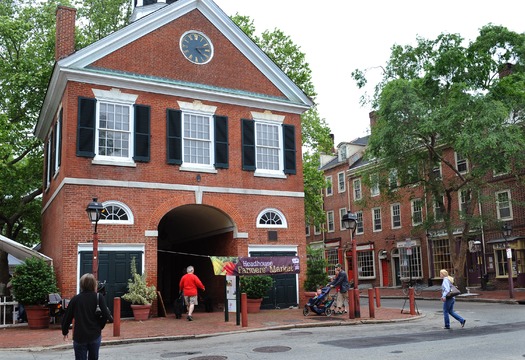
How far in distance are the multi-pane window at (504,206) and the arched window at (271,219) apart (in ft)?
53.1

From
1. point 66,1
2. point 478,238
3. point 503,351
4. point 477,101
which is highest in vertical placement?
point 66,1

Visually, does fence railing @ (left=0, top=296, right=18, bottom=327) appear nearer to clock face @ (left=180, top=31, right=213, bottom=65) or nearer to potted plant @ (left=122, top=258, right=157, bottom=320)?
potted plant @ (left=122, top=258, right=157, bottom=320)

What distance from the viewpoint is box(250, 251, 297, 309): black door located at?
2069 cm

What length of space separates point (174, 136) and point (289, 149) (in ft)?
16.1

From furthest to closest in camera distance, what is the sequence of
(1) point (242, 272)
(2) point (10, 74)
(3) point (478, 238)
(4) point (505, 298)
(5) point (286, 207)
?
(3) point (478, 238) < (2) point (10, 74) < (4) point (505, 298) < (5) point (286, 207) < (1) point (242, 272)

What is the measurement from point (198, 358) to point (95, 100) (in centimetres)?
1128

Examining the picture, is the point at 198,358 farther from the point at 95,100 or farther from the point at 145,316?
the point at 95,100

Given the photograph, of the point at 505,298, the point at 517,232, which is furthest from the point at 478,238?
the point at 505,298

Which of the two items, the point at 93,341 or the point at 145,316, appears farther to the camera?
the point at 145,316

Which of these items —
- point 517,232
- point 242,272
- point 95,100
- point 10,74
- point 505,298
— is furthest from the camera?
point 517,232

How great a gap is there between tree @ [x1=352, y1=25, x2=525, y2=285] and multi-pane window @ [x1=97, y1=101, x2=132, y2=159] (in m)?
13.3

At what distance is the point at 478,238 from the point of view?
33.3m

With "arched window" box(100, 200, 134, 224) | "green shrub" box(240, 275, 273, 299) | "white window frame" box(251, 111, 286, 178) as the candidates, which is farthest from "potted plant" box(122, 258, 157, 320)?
"white window frame" box(251, 111, 286, 178)

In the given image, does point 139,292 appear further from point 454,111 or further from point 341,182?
point 341,182
